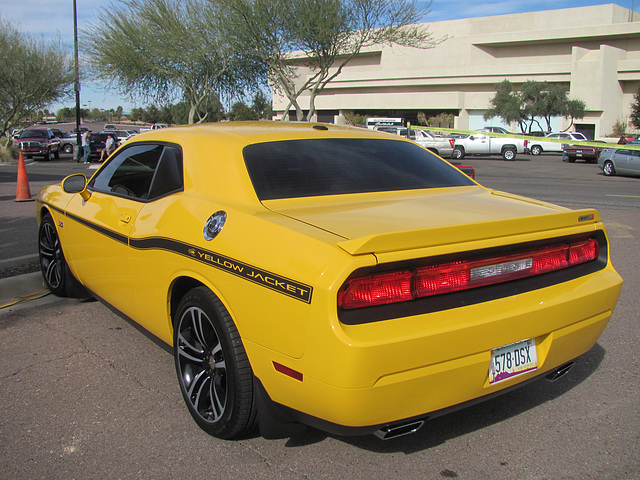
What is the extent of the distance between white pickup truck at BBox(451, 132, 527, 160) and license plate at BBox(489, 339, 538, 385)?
3139 cm

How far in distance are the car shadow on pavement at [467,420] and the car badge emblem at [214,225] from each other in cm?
112

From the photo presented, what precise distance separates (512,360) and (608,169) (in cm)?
2172

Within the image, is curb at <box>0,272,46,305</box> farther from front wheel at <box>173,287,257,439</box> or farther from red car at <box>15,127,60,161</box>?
red car at <box>15,127,60,161</box>

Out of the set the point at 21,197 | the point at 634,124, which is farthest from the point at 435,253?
the point at 634,124

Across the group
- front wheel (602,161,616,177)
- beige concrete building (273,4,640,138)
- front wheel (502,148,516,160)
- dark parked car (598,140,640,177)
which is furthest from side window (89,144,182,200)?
beige concrete building (273,4,640,138)

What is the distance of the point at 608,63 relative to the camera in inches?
2411

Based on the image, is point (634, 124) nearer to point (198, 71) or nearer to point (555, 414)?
point (198, 71)

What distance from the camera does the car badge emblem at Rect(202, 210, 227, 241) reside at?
287 cm

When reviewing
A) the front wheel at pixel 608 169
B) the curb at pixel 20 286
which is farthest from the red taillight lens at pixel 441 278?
the front wheel at pixel 608 169

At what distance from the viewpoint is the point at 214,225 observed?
115 inches

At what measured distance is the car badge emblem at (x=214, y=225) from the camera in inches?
113

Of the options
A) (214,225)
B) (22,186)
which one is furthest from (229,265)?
(22,186)

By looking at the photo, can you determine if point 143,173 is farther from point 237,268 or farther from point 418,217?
point 418,217

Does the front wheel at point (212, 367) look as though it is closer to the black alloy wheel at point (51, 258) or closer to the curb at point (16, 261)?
the black alloy wheel at point (51, 258)
